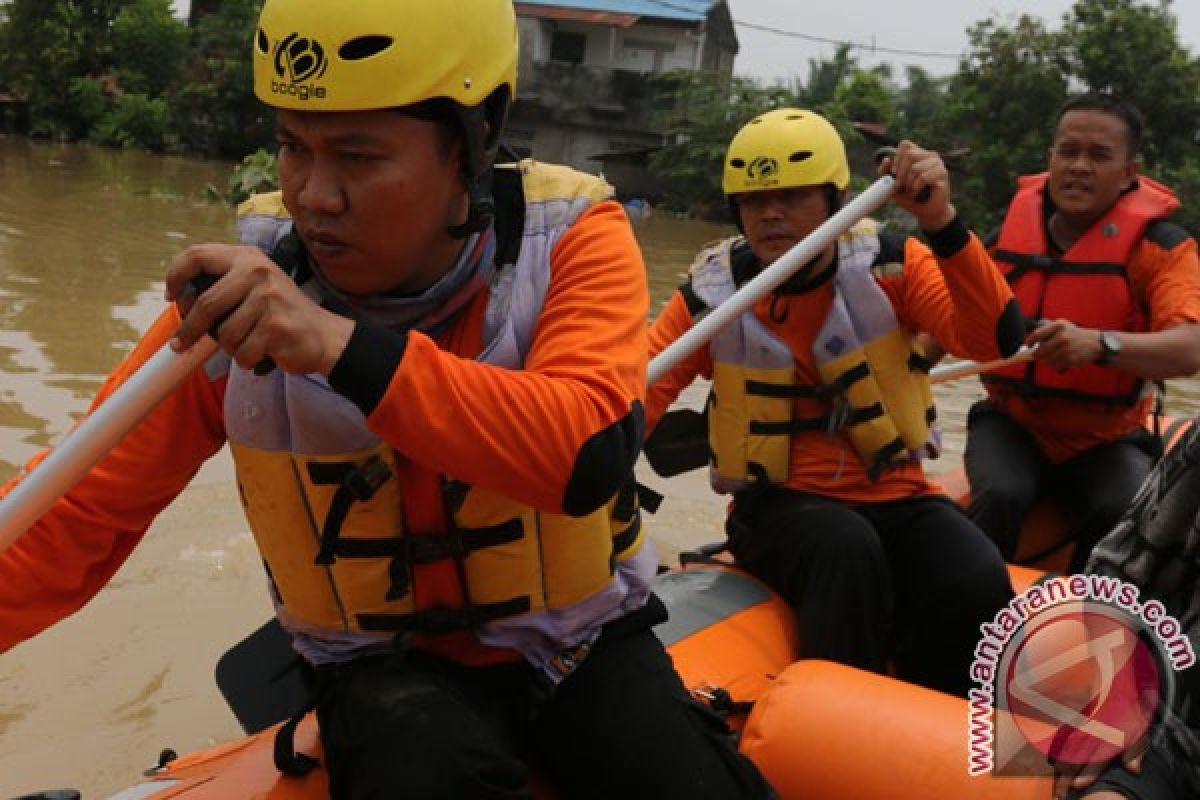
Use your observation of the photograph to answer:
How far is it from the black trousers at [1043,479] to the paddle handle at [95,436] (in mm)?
2587

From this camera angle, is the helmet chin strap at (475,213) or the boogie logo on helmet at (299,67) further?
the helmet chin strap at (475,213)

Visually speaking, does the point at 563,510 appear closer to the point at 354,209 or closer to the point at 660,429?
the point at 354,209

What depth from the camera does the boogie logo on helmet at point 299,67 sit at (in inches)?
50.3

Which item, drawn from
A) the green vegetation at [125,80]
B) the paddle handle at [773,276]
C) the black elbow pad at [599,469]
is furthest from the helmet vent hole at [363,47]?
the green vegetation at [125,80]

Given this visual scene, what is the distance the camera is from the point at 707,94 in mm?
24641

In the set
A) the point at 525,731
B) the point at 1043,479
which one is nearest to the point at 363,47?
the point at 525,731

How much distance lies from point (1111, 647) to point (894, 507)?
1.16 meters

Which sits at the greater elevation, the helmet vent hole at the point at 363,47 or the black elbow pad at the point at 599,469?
the helmet vent hole at the point at 363,47

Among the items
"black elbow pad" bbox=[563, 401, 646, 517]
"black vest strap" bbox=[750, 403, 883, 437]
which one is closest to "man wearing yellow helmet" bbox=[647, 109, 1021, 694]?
"black vest strap" bbox=[750, 403, 883, 437]

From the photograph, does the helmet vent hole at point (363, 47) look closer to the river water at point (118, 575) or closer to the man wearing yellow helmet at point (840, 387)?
the man wearing yellow helmet at point (840, 387)

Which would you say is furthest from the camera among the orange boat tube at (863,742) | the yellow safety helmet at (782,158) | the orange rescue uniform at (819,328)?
the yellow safety helmet at (782,158)

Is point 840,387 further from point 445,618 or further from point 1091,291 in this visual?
point 445,618

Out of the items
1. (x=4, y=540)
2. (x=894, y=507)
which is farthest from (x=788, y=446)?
(x=4, y=540)

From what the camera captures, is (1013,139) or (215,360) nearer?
(215,360)
